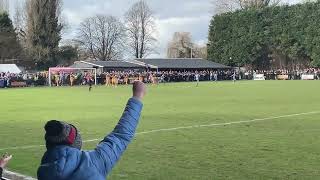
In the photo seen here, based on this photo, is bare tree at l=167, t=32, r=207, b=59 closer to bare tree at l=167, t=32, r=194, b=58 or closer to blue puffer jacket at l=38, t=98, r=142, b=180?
bare tree at l=167, t=32, r=194, b=58

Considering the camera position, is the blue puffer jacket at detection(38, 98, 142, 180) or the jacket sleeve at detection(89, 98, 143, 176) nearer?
the blue puffer jacket at detection(38, 98, 142, 180)

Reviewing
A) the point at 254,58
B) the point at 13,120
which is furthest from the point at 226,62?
the point at 13,120

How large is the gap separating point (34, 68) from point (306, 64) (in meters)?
43.0

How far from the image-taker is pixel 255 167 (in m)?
10.5

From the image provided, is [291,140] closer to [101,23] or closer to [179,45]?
[101,23]

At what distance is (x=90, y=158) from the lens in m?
3.66

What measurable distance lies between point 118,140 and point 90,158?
27 centimetres

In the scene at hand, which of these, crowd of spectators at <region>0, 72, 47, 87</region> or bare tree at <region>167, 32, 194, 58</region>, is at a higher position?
bare tree at <region>167, 32, 194, 58</region>

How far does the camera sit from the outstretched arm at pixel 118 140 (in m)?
3.74

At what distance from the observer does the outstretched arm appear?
3.74 m

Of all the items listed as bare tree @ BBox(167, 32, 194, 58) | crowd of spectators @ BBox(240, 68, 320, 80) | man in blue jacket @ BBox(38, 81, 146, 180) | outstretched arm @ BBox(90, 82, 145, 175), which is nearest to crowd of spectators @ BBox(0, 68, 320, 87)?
crowd of spectators @ BBox(240, 68, 320, 80)

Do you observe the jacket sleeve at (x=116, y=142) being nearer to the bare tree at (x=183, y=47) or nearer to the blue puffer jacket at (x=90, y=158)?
the blue puffer jacket at (x=90, y=158)

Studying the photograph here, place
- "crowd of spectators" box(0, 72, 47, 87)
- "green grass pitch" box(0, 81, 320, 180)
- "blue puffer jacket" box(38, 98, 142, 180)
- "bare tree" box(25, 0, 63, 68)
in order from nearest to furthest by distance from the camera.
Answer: "blue puffer jacket" box(38, 98, 142, 180) → "green grass pitch" box(0, 81, 320, 180) → "crowd of spectators" box(0, 72, 47, 87) → "bare tree" box(25, 0, 63, 68)

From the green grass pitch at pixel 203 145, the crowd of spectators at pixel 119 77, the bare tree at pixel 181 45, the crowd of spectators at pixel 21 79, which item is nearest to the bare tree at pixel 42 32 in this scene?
the crowd of spectators at pixel 119 77
